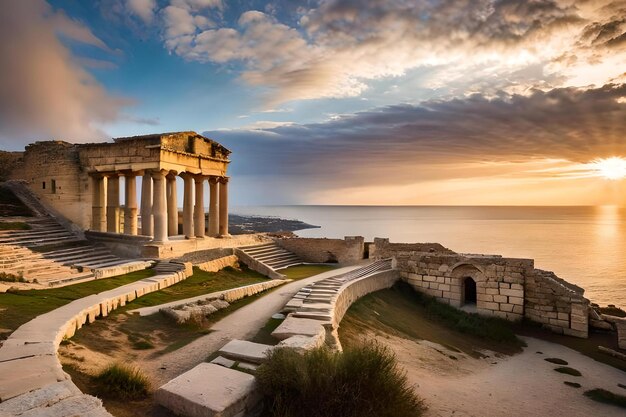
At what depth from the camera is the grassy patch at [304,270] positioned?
21922 millimetres

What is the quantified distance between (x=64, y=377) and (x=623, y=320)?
69.3 ft

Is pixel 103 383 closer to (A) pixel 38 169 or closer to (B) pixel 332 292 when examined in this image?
(B) pixel 332 292

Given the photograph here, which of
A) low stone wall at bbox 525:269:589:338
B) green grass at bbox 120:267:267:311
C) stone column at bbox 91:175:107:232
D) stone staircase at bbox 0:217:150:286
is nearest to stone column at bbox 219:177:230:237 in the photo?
green grass at bbox 120:267:267:311

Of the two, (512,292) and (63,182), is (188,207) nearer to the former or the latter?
(63,182)

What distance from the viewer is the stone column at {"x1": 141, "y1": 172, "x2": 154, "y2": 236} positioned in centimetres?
2222

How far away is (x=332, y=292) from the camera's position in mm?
13883

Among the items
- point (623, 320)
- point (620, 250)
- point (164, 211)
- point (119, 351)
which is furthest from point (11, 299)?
point (620, 250)

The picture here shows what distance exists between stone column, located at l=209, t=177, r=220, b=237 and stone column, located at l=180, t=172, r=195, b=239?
6.13ft

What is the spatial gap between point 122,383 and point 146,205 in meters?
18.1

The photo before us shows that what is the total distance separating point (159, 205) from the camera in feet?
71.1

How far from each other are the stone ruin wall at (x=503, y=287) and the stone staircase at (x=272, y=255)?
775 cm

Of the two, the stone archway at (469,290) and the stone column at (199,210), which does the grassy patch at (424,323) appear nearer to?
the stone archway at (469,290)

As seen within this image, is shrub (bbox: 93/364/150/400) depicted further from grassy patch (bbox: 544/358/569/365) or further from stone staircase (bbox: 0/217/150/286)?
grassy patch (bbox: 544/358/569/365)

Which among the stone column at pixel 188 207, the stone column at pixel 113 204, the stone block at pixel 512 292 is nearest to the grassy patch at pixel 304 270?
the stone column at pixel 188 207
